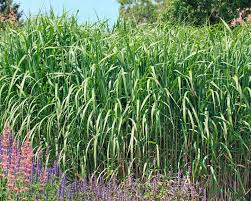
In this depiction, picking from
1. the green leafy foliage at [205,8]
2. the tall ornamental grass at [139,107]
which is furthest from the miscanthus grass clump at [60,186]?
the green leafy foliage at [205,8]

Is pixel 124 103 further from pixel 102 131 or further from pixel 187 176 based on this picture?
pixel 187 176

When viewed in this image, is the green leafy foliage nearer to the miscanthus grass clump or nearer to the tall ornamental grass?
the tall ornamental grass

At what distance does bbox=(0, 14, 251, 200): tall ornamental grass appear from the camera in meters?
4.46

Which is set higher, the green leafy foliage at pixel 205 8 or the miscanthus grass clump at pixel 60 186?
the green leafy foliage at pixel 205 8

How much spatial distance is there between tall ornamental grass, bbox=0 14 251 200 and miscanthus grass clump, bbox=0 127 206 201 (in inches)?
7.6

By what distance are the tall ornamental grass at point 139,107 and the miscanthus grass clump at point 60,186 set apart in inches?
7.6

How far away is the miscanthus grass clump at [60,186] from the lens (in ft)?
11.4

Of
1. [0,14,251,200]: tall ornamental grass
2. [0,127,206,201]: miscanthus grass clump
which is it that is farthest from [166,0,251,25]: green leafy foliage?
[0,127,206,201]: miscanthus grass clump

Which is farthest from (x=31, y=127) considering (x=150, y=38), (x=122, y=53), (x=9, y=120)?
(x=150, y=38)

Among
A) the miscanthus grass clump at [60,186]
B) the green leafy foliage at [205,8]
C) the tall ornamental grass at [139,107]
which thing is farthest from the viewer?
the green leafy foliage at [205,8]

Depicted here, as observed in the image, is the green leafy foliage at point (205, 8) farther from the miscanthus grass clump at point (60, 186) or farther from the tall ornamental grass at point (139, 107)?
the miscanthus grass clump at point (60, 186)

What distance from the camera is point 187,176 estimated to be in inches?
168

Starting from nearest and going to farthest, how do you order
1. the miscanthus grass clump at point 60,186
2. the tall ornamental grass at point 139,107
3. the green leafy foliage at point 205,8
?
1. the miscanthus grass clump at point 60,186
2. the tall ornamental grass at point 139,107
3. the green leafy foliage at point 205,8

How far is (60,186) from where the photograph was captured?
12.8ft
